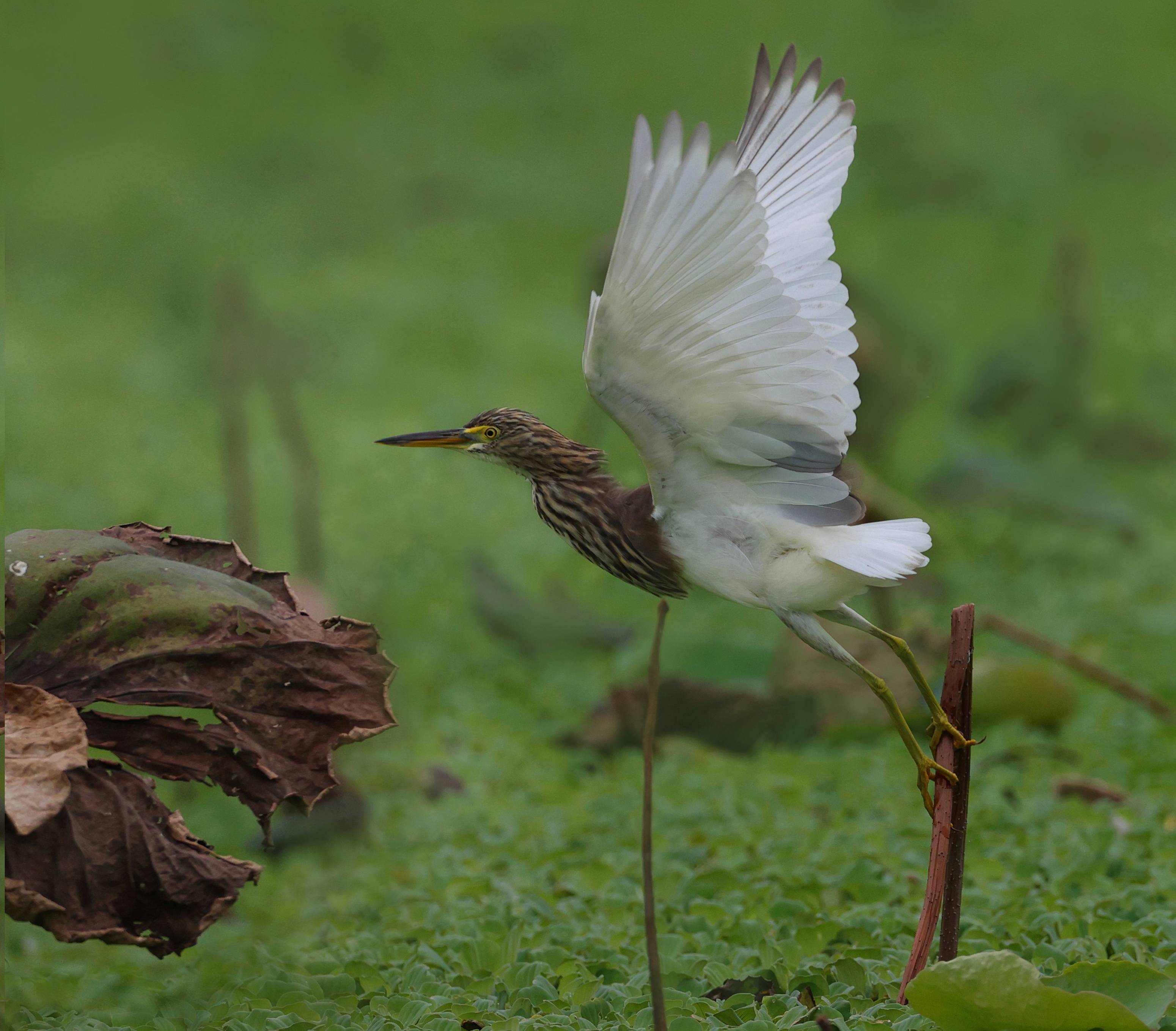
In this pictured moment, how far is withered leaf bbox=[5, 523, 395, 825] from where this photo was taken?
132 centimetres

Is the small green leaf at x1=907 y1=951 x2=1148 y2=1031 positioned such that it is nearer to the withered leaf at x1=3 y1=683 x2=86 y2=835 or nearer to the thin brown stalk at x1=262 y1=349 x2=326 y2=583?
the withered leaf at x1=3 y1=683 x2=86 y2=835

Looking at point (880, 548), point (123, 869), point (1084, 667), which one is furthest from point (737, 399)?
point (1084, 667)

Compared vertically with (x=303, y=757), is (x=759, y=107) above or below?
above

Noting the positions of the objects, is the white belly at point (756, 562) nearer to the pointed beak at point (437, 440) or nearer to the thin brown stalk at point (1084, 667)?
the pointed beak at point (437, 440)

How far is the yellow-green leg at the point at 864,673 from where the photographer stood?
1461mm

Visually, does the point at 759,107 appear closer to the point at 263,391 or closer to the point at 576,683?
the point at 576,683

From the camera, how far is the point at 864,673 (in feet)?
4.92

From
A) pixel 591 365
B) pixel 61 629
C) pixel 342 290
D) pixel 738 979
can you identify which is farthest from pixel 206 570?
pixel 342 290

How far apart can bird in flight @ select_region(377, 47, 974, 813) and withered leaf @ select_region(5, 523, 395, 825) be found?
0.99 ft

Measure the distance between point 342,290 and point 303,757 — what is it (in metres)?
4.48

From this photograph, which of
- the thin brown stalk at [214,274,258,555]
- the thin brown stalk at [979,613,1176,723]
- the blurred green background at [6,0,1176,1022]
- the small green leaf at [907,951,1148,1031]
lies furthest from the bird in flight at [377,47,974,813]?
the thin brown stalk at [214,274,258,555]

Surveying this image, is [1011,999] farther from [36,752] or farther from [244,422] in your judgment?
[244,422]

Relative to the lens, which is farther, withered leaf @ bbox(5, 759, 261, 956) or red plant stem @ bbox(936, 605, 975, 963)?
red plant stem @ bbox(936, 605, 975, 963)

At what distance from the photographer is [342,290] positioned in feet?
18.4
